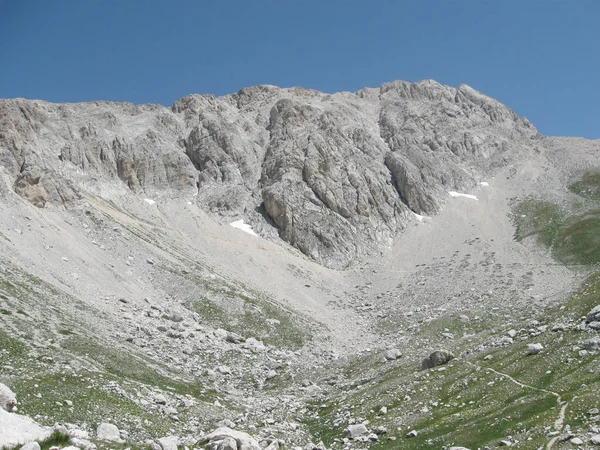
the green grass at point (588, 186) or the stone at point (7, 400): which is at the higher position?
the green grass at point (588, 186)

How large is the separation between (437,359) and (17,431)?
119ft

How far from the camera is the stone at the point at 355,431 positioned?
1334 inches

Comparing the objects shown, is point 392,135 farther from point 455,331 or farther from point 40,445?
point 40,445

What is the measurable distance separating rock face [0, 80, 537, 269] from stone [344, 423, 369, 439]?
213 feet

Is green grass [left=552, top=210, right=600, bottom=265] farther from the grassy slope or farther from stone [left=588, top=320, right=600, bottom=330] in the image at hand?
stone [left=588, top=320, right=600, bottom=330]

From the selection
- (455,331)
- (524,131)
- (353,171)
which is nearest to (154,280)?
(455,331)

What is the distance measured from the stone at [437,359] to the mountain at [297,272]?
0.45 feet

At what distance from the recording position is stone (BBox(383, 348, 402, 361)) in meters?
55.4

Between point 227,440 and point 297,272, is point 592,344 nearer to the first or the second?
point 227,440

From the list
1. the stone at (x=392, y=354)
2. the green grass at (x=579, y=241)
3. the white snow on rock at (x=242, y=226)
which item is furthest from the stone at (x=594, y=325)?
the white snow on rock at (x=242, y=226)

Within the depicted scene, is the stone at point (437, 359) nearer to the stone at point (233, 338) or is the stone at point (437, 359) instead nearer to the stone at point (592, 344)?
the stone at point (592, 344)

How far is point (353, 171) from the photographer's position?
13388 cm

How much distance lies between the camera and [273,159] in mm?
134875

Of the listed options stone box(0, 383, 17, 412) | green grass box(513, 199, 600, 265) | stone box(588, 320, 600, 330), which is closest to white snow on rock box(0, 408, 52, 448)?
stone box(0, 383, 17, 412)
